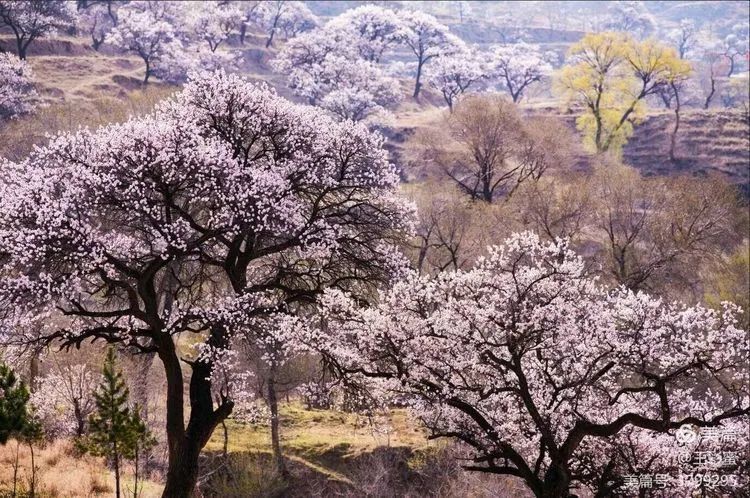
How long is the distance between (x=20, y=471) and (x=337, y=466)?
43.8 ft

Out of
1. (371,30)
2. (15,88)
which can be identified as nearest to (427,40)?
(371,30)

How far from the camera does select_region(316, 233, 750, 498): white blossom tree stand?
14938 millimetres

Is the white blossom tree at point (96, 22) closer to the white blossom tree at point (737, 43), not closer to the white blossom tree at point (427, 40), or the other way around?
the white blossom tree at point (427, 40)

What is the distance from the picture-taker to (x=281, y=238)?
18.5 m

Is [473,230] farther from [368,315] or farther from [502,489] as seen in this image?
[368,315]

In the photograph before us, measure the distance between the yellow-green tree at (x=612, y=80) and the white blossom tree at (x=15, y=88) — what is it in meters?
50.8

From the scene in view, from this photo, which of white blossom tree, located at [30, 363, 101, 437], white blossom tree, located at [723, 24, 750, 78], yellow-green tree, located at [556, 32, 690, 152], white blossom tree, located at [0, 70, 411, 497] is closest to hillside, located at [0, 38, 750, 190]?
yellow-green tree, located at [556, 32, 690, 152]

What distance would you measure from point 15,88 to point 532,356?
59.7 m

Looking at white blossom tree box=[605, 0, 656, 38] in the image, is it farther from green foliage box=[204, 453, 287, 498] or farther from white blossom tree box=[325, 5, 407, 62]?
green foliage box=[204, 453, 287, 498]

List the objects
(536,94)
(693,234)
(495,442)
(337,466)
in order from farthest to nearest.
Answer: (536,94), (693,234), (337,466), (495,442)

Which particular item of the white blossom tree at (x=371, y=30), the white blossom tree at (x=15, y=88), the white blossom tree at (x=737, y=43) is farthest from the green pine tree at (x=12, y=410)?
the white blossom tree at (x=737, y=43)

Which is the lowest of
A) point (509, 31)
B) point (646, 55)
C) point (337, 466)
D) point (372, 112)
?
point (337, 466)

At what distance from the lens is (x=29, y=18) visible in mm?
74625

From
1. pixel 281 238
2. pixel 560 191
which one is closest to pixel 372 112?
pixel 560 191
